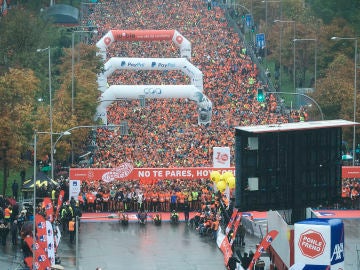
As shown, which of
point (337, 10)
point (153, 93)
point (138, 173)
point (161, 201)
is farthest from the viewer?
point (337, 10)

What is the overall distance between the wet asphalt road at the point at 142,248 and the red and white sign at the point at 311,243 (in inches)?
339

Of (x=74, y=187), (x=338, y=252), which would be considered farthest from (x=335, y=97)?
(x=338, y=252)

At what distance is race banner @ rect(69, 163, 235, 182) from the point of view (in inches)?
2734

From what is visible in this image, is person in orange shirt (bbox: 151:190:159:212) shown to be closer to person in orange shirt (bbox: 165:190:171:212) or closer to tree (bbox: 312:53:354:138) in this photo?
person in orange shirt (bbox: 165:190:171:212)

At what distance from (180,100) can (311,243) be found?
49889mm

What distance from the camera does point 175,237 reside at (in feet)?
207

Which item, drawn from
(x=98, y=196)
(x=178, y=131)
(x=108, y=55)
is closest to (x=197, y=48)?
(x=108, y=55)

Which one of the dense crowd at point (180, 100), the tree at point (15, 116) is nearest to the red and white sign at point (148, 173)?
the tree at point (15, 116)

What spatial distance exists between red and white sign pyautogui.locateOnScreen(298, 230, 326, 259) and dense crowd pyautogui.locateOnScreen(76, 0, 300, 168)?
105 feet

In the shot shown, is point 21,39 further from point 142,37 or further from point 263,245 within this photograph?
point 263,245

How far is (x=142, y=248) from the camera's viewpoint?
60.4 metres

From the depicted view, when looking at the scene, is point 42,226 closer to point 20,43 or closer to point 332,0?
point 20,43

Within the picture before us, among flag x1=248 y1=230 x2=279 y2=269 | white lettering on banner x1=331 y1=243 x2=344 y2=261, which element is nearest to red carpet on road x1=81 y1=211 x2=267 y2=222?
flag x1=248 y1=230 x2=279 y2=269

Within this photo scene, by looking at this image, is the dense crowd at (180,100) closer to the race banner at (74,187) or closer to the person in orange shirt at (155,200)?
the person in orange shirt at (155,200)
